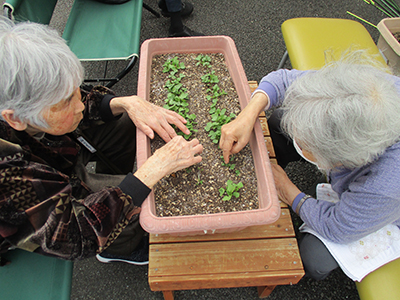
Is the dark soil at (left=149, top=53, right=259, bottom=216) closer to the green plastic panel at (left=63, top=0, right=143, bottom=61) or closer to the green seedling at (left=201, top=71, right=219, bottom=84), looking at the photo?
the green seedling at (left=201, top=71, right=219, bottom=84)

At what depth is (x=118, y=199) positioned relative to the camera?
1.00 meters

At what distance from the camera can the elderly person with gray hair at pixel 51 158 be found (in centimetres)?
84

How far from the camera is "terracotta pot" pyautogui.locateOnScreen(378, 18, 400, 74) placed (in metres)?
1.76

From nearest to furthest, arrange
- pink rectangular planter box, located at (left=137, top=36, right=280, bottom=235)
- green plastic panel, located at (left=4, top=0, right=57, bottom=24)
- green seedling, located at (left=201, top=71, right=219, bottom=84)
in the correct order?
pink rectangular planter box, located at (left=137, top=36, right=280, bottom=235), green seedling, located at (left=201, top=71, right=219, bottom=84), green plastic panel, located at (left=4, top=0, right=57, bottom=24)

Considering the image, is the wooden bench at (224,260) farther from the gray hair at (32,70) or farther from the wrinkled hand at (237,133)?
the gray hair at (32,70)

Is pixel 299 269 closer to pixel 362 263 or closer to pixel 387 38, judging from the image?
pixel 362 263

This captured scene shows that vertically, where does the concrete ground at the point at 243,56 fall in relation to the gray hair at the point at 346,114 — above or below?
below

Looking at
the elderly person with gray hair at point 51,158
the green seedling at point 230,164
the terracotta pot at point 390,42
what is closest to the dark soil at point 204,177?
the green seedling at point 230,164

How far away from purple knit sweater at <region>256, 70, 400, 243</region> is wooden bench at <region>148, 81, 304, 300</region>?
0.22 m

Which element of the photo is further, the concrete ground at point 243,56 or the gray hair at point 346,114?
the concrete ground at point 243,56

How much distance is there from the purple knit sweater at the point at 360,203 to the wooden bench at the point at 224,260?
8.6 inches

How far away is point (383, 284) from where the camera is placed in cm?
119

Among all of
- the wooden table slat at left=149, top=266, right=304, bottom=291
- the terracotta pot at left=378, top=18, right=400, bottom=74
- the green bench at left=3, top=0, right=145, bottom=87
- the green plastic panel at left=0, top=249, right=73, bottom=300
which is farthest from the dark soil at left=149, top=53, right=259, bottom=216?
the terracotta pot at left=378, top=18, right=400, bottom=74

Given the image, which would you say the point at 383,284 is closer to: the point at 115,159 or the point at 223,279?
the point at 223,279
